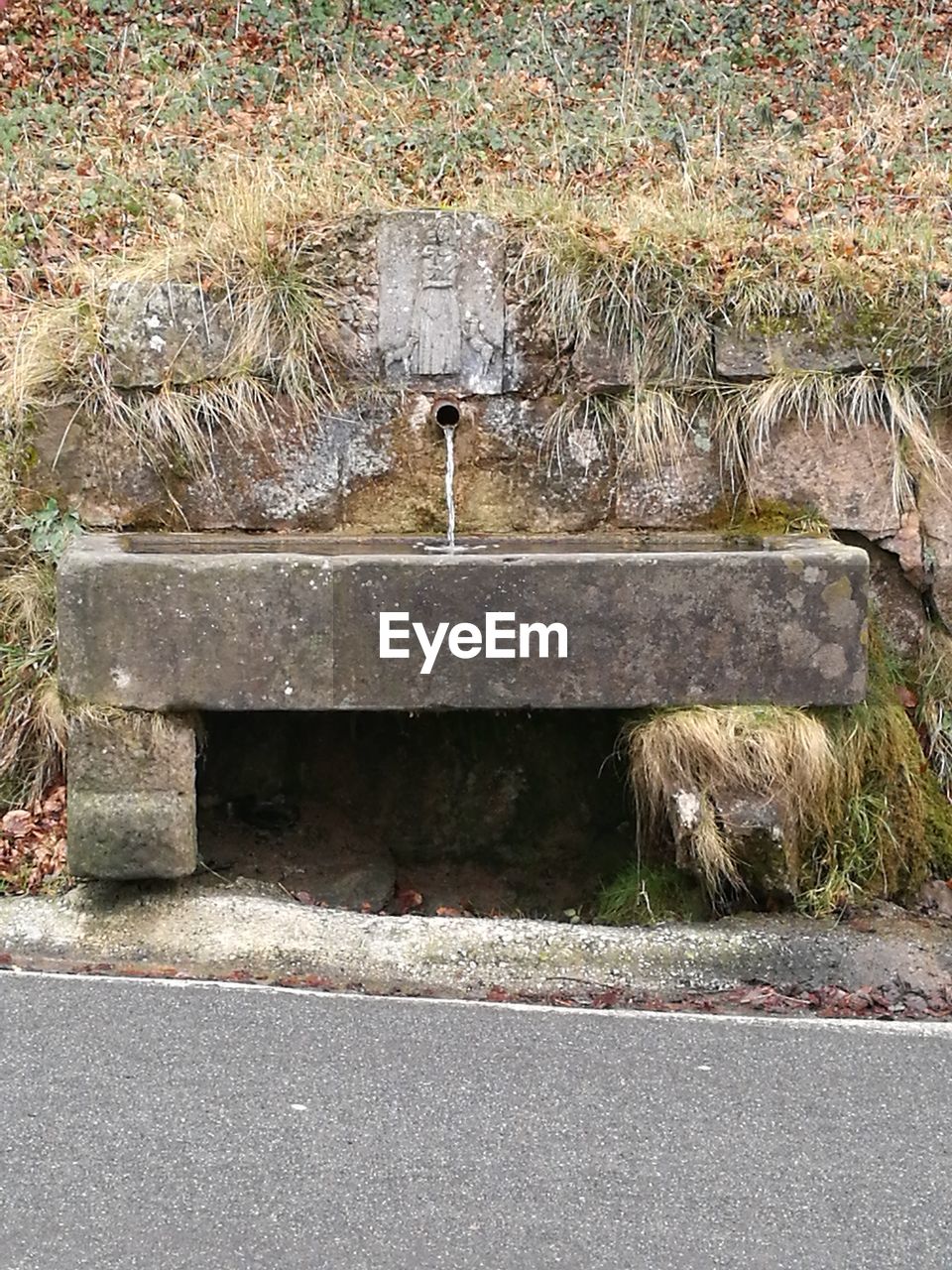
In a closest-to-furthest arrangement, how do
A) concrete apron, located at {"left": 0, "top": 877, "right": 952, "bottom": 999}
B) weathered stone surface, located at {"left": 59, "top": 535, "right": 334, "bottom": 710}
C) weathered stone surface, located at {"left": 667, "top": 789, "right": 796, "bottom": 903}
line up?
concrete apron, located at {"left": 0, "top": 877, "right": 952, "bottom": 999}
weathered stone surface, located at {"left": 59, "top": 535, "right": 334, "bottom": 710}
weathered stone surface, located at {"left": 667, "top": 789, "right": 796, "bottom": 903}

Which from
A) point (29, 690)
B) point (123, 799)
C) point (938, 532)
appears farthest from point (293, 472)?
point (938, 532)

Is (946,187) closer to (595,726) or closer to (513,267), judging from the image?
(513,267)

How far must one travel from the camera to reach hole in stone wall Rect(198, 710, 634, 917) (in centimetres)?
534

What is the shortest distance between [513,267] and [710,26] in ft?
13.4

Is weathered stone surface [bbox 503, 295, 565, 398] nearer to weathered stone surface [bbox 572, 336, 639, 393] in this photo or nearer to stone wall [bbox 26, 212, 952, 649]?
stone wall [bbox 26, 212, 952, 649]

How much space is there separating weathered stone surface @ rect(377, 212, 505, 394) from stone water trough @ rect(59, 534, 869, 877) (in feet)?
4.77

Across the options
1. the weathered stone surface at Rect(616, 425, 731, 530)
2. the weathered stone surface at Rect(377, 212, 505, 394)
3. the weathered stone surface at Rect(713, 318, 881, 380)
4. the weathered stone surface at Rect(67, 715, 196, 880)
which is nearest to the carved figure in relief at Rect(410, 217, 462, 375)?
the weathered stone surface at Rect(377, 212, 505, 394)

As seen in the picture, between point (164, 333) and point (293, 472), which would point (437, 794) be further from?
point (164, 333)

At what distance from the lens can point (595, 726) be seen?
5.43 meters

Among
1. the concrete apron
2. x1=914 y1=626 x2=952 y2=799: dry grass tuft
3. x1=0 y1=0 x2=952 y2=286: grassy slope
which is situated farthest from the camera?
x1=0 y1=0 x2=952 y2=286: grassy slope

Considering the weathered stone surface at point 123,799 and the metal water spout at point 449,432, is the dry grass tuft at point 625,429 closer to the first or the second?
the metal water spout at point 449,432

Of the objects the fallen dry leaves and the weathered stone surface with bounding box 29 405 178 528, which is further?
the weathered stone surface with bounding box 29 405 178 528

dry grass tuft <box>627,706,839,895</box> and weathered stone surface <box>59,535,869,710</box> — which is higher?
weathered stone surface <box>59,535,869,710</box>

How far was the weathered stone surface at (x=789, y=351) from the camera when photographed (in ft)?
17.5
